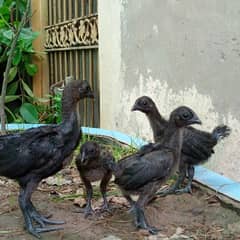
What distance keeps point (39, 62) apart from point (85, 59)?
1.69m

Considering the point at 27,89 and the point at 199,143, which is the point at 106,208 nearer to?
the point at 199,143

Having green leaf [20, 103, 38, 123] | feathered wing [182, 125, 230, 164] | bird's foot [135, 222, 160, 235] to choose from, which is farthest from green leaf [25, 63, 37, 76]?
bird's foot [135, 222, 160, 235]

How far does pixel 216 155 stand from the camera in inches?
163

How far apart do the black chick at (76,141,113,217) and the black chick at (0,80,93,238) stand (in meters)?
0.14

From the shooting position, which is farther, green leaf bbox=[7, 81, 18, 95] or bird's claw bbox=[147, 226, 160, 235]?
green leaf bbox=[7, 81, 18, 95]

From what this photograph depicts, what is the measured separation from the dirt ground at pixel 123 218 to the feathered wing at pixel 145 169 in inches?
10.0

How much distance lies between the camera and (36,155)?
2.75m

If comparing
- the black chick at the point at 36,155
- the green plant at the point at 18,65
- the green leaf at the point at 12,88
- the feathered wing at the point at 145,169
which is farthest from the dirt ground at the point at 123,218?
the green leaf at the point at 12,88

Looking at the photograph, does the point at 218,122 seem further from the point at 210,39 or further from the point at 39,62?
the point at 39,62

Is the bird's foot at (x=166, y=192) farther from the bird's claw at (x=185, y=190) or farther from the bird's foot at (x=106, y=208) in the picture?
the bird's foot at (x=106, y=208)

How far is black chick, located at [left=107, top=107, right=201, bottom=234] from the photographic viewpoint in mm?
2727

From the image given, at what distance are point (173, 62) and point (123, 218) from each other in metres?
2.00

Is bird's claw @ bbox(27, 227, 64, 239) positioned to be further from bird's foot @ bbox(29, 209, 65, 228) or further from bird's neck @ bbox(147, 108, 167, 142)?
bird's neck @ bbox(147, 108, 167, 142)

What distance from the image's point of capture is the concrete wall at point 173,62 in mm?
3910
